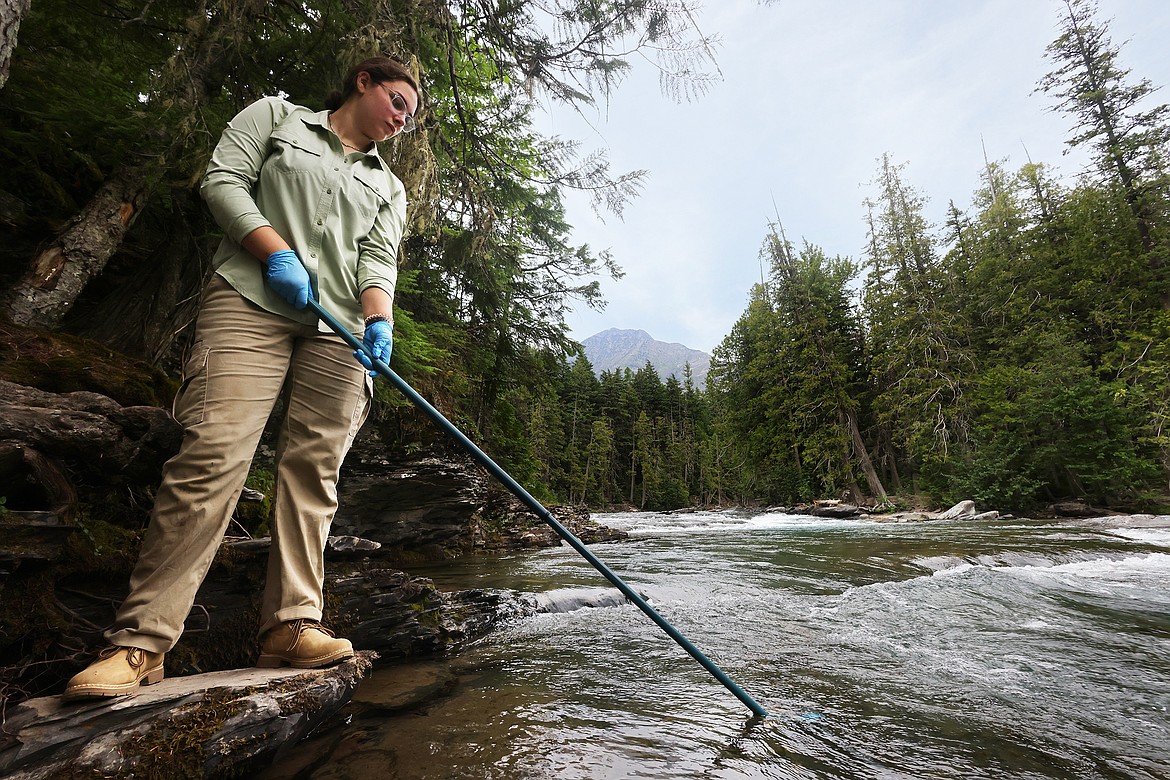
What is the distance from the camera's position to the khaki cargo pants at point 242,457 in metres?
1.55

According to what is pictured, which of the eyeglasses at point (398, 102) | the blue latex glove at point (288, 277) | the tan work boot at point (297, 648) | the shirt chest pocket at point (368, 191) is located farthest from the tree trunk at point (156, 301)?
the tan work boot at point (297, 648)

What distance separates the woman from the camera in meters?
1.58

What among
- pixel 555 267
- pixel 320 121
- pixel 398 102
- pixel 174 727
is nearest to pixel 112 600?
pixel 174 727

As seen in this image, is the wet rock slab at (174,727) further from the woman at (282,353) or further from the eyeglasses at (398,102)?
the eyeglasses at (398,102)

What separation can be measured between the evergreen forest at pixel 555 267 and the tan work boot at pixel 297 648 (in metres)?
2.58

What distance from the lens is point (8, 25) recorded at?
82.6 inches

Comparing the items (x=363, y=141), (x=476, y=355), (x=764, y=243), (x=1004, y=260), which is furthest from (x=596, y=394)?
(x=363, y=141)

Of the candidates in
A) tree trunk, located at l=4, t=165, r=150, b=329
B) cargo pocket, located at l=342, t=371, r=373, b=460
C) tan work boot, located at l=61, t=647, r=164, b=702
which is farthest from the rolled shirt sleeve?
tree trunk, located at l=4, t=165, r=150, b=329

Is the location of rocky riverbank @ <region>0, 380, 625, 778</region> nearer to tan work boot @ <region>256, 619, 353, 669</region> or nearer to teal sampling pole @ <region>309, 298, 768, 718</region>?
tan work boot @ <region>256, 619, 353, 669</region>

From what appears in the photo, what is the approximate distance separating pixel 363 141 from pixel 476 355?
7066mm

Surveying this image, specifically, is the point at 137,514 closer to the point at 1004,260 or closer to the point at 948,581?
the point at 948,581

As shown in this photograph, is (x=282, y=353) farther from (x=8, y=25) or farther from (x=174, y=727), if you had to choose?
(x=8, y=25)

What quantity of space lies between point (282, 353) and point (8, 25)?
1.94 meters

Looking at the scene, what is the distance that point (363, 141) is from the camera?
2297mm
